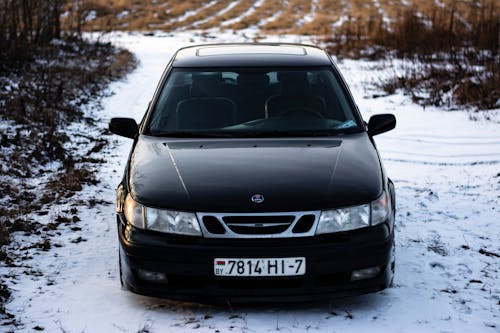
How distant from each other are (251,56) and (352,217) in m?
2.07

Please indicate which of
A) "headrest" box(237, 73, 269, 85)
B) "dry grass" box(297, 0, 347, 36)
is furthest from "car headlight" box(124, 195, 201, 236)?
"dry grass" box(297, 0, 347, 36)

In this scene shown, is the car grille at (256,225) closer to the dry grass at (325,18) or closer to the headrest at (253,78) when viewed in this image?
the headrest at (253,78)

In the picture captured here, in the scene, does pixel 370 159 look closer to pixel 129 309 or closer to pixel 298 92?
pixel 298 92

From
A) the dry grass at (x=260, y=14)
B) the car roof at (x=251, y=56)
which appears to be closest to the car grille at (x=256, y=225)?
the car roof at (x=251, y=56)

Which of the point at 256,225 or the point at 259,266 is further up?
the point at 256,225

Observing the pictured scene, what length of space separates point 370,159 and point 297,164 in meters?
0.50

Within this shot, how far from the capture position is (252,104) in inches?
205

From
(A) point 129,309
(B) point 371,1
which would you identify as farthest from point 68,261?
(B) point 371,1

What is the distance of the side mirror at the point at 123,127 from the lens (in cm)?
514

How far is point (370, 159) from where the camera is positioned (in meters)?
4.48

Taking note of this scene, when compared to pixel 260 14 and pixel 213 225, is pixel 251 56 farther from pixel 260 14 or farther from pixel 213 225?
pixel 260 14

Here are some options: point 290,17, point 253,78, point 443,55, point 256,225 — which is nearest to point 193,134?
point 253,78

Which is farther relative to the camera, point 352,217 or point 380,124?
point 380,124

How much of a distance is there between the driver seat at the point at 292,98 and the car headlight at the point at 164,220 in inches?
57.8
